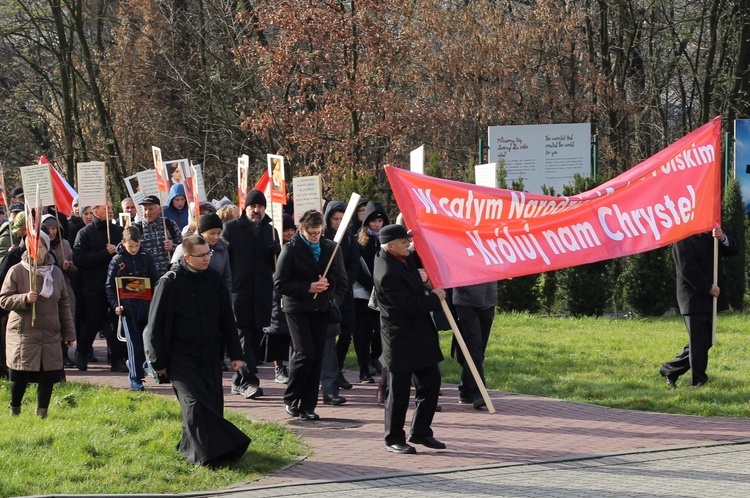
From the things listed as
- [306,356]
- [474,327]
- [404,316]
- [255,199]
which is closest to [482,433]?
[474,327]

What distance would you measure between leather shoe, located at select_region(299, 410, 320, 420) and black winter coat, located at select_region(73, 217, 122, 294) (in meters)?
4.65

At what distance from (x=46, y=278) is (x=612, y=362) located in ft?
22.9

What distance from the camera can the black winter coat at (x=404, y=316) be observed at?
9602mm

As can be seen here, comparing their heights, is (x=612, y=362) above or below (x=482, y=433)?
above

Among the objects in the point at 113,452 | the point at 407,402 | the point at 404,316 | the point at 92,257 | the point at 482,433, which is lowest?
the point at 482,433

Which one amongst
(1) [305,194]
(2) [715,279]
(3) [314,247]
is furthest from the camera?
(1) [305,194]

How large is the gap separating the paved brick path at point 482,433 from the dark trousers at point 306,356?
0.77 feet

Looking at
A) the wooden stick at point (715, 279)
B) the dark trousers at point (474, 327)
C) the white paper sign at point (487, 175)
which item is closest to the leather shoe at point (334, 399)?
the dark trousers at point (474, 327)

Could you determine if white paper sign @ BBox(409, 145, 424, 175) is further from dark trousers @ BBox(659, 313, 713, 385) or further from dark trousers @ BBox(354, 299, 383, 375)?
dark trousers @ BBox(659, 313, 713, 385)

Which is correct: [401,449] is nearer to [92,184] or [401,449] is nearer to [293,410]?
[293,410]

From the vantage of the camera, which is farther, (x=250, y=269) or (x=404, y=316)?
(x=250, y=269)

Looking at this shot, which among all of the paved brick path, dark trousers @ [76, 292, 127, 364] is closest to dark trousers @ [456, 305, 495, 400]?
the paved brick path

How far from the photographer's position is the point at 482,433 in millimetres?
10602

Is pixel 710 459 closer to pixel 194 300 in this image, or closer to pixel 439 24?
pixel 194 300
